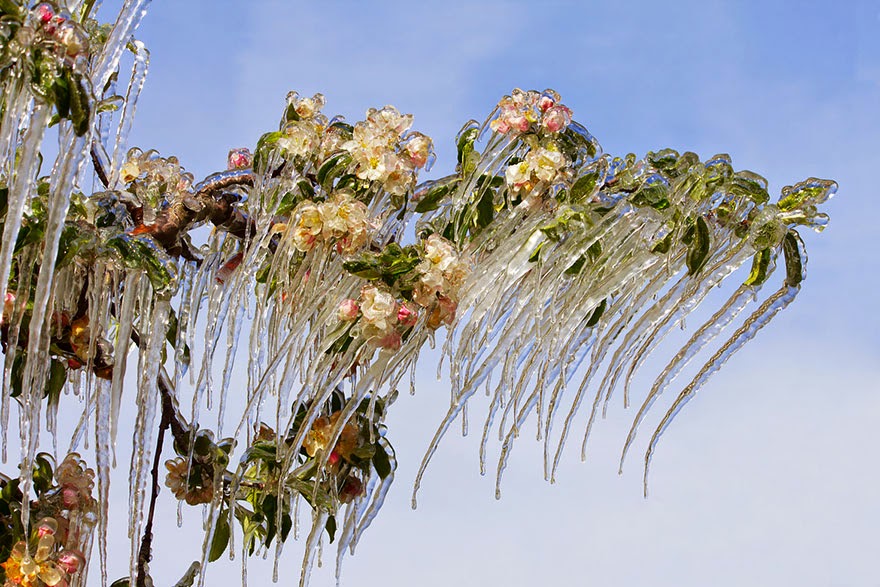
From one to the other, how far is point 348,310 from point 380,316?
6cm

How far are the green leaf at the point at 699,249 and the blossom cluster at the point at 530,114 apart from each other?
0.29 m

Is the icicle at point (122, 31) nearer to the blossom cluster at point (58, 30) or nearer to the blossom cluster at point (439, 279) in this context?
the blossom cluster at point (58, 30)

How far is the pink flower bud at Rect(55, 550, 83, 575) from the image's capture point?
148 centimetres

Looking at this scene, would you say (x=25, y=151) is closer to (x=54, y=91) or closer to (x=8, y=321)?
(x=54, y=91)

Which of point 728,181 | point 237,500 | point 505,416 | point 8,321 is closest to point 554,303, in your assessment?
point 505,416

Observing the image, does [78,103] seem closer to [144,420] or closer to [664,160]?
[144,420]

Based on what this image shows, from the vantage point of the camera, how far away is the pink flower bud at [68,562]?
1.48 meters

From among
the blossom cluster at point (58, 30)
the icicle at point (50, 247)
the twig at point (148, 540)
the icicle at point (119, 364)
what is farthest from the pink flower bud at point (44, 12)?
the twig at point (148, 540)

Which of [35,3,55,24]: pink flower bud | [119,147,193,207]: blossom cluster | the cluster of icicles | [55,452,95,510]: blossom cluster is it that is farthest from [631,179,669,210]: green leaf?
[55,452,95,510]: blossom cluster

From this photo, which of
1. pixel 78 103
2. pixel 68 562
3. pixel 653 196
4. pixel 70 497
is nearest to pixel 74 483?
pixel 70 497

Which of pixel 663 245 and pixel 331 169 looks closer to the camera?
pixel 663 245

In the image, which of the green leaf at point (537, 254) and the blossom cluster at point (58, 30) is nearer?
the blossom cluster at point (58, 30)

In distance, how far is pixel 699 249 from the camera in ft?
4.65

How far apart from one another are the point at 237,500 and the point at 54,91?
0.84m
